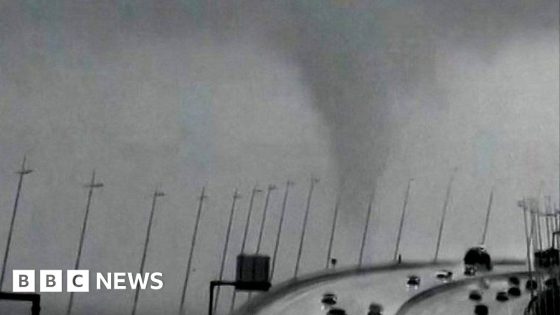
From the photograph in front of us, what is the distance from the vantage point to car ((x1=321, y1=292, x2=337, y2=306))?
11.6 ft

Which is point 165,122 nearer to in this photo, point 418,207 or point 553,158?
point 418,207

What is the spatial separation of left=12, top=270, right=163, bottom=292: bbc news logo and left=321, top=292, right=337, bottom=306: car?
628mm

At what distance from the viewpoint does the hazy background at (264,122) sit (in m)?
3.41

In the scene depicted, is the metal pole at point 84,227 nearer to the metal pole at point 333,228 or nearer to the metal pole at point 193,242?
the metal pole at point 193,242

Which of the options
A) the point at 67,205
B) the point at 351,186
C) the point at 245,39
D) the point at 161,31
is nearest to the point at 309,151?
the point at 351,186

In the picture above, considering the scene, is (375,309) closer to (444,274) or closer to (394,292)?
(394,292)

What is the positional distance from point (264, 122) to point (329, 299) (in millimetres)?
754

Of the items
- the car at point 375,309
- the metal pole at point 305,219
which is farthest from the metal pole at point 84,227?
the car at point 375,309

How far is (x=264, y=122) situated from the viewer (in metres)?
3.70

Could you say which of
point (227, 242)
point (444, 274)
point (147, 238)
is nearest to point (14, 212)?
point (147, 238)

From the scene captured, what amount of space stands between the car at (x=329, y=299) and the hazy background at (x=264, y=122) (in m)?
0.18

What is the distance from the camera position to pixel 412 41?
12.9 ft

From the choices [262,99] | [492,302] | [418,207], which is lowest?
[492,302]

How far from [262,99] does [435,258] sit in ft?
3.43
